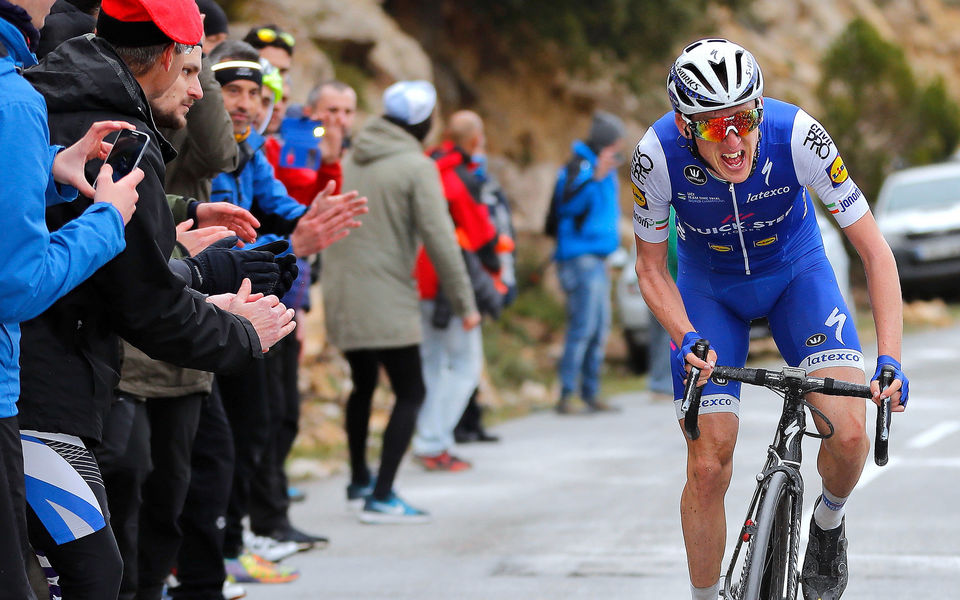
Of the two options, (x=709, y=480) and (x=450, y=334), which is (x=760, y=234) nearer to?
(x=709, y=480)

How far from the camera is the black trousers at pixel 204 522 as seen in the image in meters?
5.24

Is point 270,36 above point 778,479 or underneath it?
above

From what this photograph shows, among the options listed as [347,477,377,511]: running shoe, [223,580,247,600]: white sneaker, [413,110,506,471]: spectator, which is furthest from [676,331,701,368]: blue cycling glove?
[413,110,506,471]: spectator

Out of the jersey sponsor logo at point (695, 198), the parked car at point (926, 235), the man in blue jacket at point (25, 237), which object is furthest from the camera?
the parked car at point (926, 235)

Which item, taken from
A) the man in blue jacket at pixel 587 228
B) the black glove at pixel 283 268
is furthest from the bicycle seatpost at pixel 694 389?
the man in blue jacket at pixel 587 228

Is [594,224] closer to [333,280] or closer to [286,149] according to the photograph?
[333,280]

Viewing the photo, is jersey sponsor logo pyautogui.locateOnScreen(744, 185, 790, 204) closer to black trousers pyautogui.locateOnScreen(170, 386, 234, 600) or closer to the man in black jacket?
the man in black jacket

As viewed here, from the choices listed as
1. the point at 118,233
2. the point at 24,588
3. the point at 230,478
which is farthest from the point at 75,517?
the point at 230,478

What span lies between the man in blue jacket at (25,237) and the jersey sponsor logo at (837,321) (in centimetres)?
271

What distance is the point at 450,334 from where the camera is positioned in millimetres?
9000

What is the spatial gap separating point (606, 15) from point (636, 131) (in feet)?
14.7

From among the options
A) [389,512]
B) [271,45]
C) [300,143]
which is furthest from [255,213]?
[389,512]

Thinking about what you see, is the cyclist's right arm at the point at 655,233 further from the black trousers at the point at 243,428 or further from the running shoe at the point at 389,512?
the running shoe at the point at 389,512

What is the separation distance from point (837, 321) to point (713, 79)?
1071 mm
